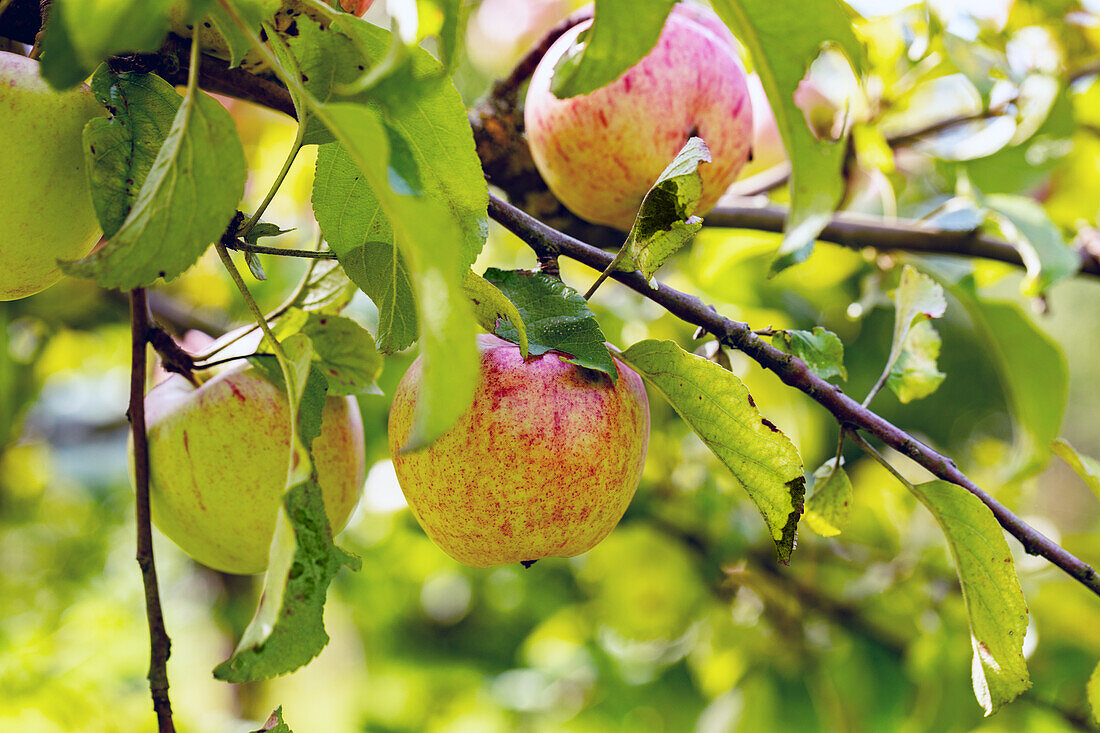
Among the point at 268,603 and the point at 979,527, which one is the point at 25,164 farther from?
the point at 979,527

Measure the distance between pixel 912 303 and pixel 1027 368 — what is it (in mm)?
371

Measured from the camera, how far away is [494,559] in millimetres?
398

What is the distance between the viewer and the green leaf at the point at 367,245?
13.6 inches

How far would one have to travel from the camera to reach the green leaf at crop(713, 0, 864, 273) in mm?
347

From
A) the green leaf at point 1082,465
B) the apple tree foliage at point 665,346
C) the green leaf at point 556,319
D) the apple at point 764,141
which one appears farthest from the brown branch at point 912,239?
the green leaf at point 556,319

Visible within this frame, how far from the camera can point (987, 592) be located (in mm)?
388

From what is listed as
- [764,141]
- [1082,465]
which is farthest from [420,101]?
[764,141]

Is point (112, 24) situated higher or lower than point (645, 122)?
higher

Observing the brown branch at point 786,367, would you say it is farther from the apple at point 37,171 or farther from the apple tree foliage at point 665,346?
the apple at point 37,171

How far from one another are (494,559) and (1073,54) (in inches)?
36.6

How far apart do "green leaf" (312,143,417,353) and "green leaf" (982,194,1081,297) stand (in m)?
0.52

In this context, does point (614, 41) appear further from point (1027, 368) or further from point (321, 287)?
point (1027, 368)

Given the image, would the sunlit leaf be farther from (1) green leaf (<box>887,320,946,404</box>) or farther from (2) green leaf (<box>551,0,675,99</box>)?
(2) green leaf (<box>551,0,675,99</box>)

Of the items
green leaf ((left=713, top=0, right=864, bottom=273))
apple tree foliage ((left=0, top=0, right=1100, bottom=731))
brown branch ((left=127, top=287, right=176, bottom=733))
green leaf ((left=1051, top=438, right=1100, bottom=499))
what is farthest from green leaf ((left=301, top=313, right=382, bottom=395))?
green leaf ((left=1051, top=438, right=1100, bottom=499))
